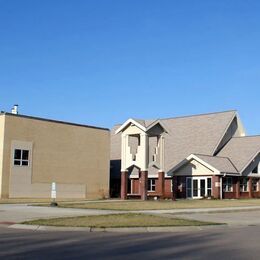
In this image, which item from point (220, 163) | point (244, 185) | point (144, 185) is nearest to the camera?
point (144, 185)

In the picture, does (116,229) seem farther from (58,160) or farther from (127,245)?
(58,160)

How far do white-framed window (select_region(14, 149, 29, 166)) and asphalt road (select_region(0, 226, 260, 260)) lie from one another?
84.9ft

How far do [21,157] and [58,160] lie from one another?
4117mm

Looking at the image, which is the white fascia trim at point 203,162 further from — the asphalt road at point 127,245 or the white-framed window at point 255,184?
the asphalt road at point 127,245

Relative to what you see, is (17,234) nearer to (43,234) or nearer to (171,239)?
(43,234)

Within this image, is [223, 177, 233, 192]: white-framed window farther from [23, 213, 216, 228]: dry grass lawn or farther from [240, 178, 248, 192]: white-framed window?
[23, 213, 216, 228]: dry grass lawn

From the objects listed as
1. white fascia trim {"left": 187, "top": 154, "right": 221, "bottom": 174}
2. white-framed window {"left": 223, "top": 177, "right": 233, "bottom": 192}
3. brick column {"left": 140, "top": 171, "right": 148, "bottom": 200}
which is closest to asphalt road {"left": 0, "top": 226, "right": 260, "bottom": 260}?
brick column {"left": 140, "top": 171, "right": 148, "bottom": 200}

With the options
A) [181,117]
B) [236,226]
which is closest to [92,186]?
[181,117]

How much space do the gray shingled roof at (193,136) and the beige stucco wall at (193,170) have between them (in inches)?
56.9

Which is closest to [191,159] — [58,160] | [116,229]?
[58,160]

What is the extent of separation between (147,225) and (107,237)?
9.80 ft

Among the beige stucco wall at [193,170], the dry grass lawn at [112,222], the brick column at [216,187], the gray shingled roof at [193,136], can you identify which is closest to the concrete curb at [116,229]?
the dry grass lawn at [112,222]

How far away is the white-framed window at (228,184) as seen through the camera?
46.4 m

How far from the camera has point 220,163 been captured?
46.3 m
